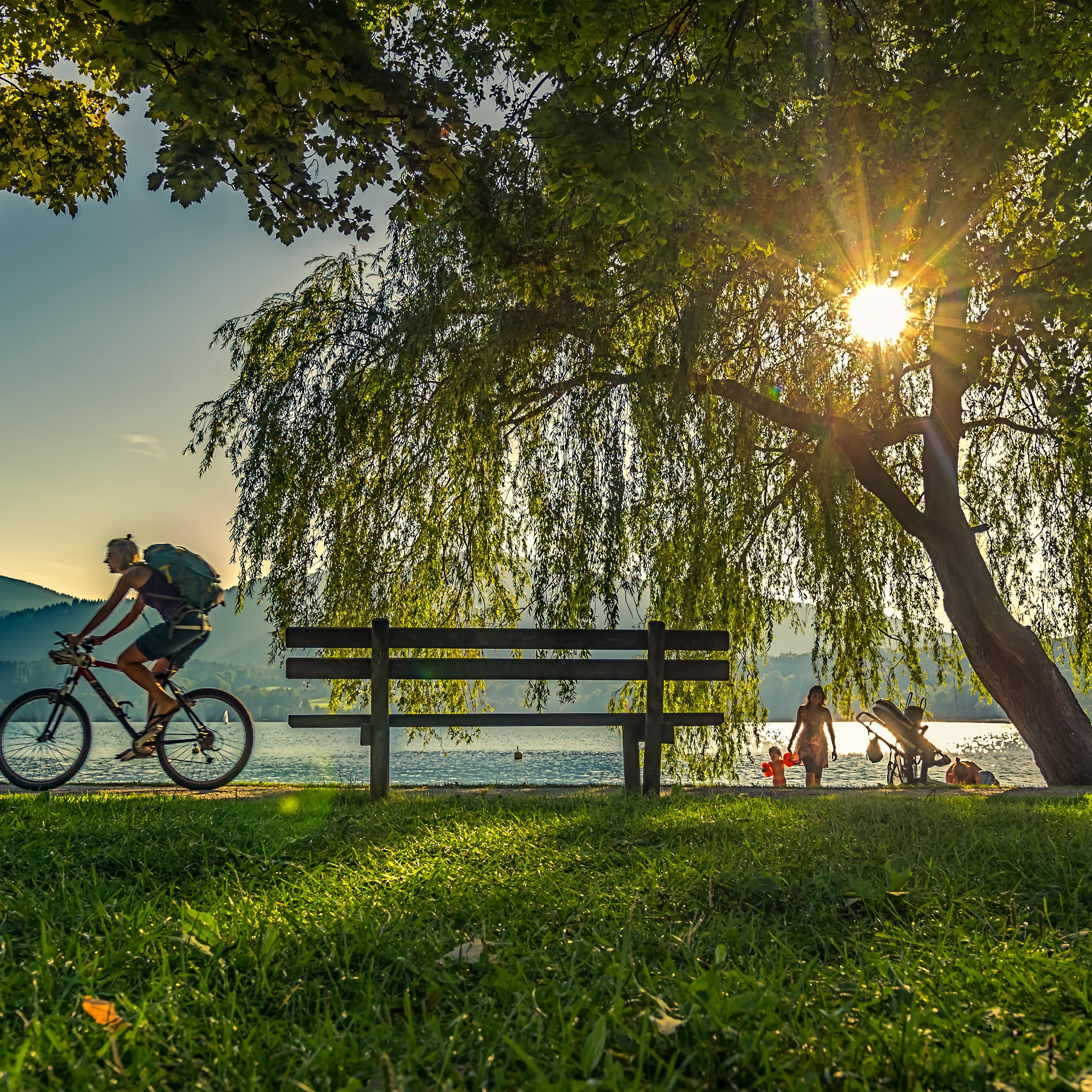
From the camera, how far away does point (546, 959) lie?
2.01m

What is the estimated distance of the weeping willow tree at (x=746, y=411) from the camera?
710cm

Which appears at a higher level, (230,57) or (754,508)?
(230,57)

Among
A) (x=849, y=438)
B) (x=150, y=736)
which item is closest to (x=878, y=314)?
(x=849, y=438)

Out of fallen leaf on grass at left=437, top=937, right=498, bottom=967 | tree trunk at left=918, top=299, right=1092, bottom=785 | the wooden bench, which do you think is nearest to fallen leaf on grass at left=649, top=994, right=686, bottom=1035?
fallen leaf on grass at left=437, top=937, right=498, bottom=967

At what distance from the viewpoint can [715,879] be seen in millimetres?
2736

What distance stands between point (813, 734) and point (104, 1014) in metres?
10.6

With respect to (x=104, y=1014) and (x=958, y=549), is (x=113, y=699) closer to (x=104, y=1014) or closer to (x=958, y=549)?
(x=104, y=1014)

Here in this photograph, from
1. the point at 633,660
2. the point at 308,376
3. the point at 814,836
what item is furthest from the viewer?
the point at 308,376

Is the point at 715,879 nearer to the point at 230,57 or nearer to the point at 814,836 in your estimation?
the point at 814,836

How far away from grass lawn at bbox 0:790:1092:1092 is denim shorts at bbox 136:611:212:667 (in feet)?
9.82

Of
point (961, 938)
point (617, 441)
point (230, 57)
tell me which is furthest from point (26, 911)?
point (617, 441)

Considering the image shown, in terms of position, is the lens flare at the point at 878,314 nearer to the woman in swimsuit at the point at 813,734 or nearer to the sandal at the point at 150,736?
the woman in swimsuit at the point at 813,734

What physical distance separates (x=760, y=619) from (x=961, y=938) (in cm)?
715

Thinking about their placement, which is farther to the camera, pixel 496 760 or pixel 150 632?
pixel 496 760
